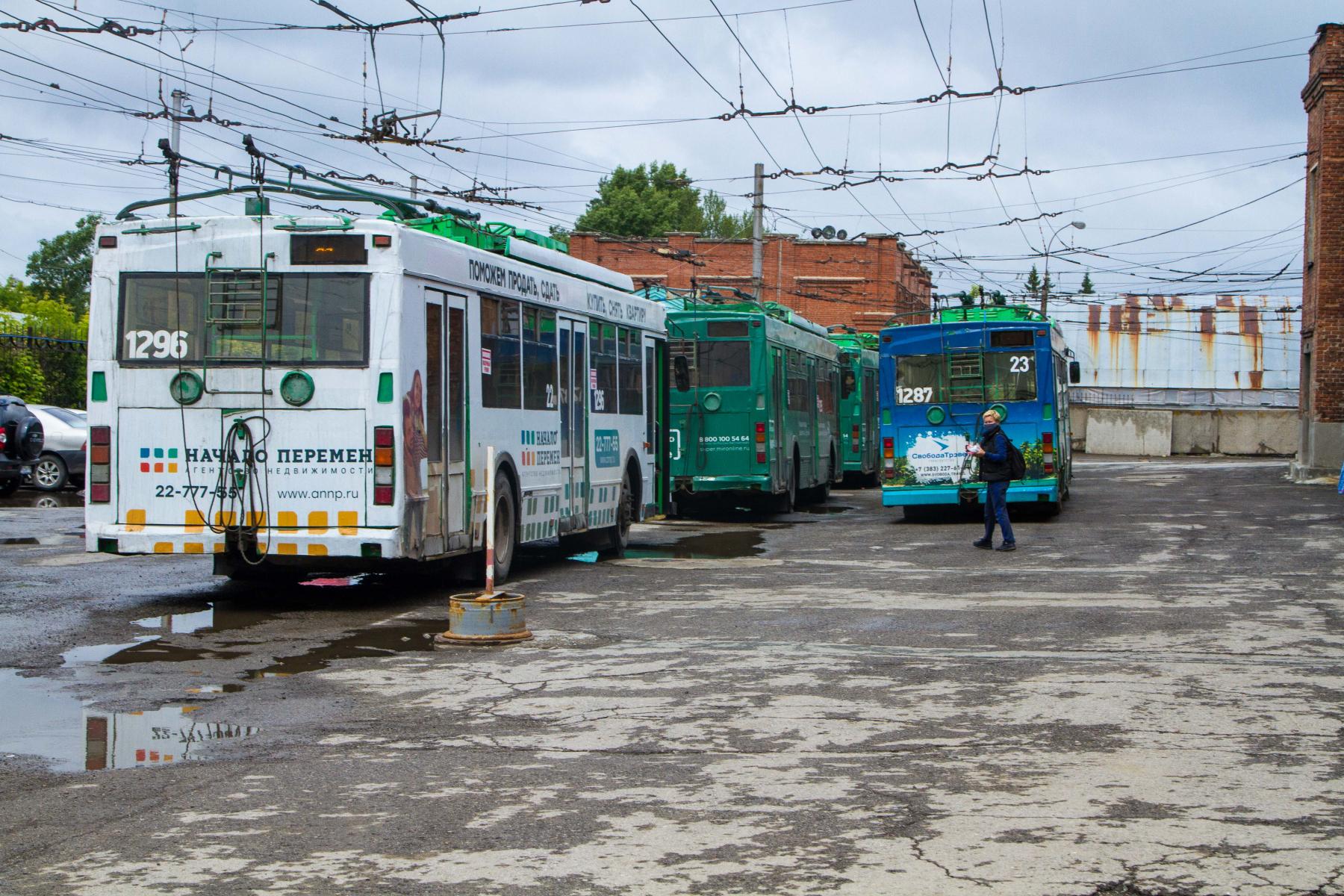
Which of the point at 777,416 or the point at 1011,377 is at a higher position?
the point at 1011,377

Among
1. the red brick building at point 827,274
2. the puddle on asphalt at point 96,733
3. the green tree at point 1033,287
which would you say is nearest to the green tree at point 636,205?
the red brick building at point 827,274

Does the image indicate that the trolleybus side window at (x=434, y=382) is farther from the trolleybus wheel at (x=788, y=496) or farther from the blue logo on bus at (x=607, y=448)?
the trolleybus wheel at (x=788, y=496)

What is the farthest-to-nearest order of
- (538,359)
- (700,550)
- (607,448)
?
1. (700,550)
2. (607,448)
3. (538,359)

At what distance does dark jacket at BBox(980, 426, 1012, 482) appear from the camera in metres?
18.3

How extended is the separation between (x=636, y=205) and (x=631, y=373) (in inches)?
2526

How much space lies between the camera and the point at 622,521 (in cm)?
1800

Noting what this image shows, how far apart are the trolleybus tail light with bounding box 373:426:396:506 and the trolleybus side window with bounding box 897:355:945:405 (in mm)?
12134

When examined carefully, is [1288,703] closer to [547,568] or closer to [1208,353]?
[547,568]

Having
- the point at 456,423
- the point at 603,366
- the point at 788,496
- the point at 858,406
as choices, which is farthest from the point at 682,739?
the point at 858,406

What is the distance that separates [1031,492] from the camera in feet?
73.9

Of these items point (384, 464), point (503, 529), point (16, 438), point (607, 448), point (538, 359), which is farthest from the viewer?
point (16, 438)

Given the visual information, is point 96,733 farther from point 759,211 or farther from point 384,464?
point 759,211

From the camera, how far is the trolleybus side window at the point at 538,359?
583 inches

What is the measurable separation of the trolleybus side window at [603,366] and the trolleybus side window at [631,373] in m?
0.28
